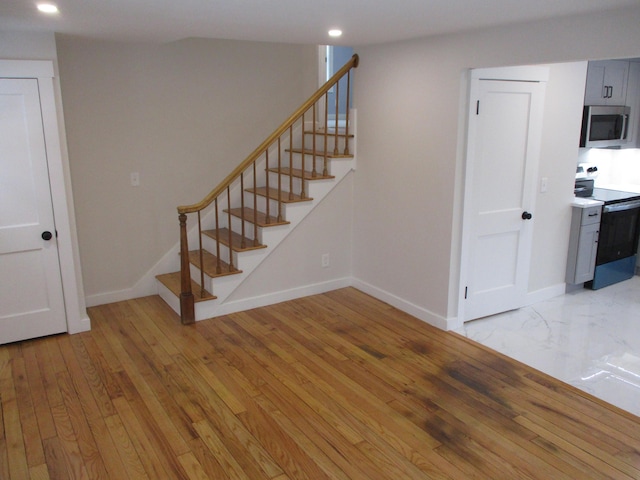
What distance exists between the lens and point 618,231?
516cm

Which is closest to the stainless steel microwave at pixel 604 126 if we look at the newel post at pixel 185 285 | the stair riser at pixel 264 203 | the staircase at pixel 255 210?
the staircase at pixel 255 210

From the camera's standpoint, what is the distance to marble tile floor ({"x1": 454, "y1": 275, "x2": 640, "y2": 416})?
3.45m

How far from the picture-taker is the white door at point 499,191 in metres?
3.94

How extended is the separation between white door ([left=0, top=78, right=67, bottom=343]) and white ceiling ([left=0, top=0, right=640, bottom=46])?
0.59 metres

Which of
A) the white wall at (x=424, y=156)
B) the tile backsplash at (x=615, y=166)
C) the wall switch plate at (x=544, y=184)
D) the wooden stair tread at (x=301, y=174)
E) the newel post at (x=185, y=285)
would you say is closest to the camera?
the white wall at (x=424, y=156)

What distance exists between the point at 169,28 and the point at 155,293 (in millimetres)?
Result: 2498

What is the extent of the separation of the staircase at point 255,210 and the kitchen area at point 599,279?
1819 mm

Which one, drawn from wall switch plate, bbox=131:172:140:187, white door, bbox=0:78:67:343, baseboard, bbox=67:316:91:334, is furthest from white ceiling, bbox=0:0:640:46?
baseboard, bbox=67:316:91:334

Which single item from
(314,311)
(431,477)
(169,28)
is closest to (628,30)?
(431,477)

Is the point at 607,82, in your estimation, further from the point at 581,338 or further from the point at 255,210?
the point at 255,210

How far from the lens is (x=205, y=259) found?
475 centimetres

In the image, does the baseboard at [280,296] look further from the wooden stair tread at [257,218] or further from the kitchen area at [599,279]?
the kitchen area at [599,279]

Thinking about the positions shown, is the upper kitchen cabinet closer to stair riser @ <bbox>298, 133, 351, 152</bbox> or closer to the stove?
the stove

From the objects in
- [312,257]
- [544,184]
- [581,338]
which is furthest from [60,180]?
[581,338]
